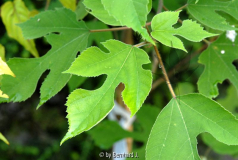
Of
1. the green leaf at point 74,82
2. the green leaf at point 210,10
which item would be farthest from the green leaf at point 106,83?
the green leaf at point 74,82

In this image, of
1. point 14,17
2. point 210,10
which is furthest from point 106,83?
point 14,17

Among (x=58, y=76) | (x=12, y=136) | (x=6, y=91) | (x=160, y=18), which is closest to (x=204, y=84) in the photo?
(x=160, y=18)

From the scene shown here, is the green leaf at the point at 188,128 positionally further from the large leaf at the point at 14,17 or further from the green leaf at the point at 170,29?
the large leaf at the point at 14,17

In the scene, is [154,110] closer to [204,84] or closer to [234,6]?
[204,84]

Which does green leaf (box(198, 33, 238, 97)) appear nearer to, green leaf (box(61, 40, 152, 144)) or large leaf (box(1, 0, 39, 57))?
green leaf (box(61, 40, 152, 144))

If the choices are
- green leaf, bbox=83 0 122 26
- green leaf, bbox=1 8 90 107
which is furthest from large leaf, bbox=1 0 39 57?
green leaf, bbox=83 0 122 26

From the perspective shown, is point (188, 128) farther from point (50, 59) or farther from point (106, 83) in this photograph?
point (50, 59)
